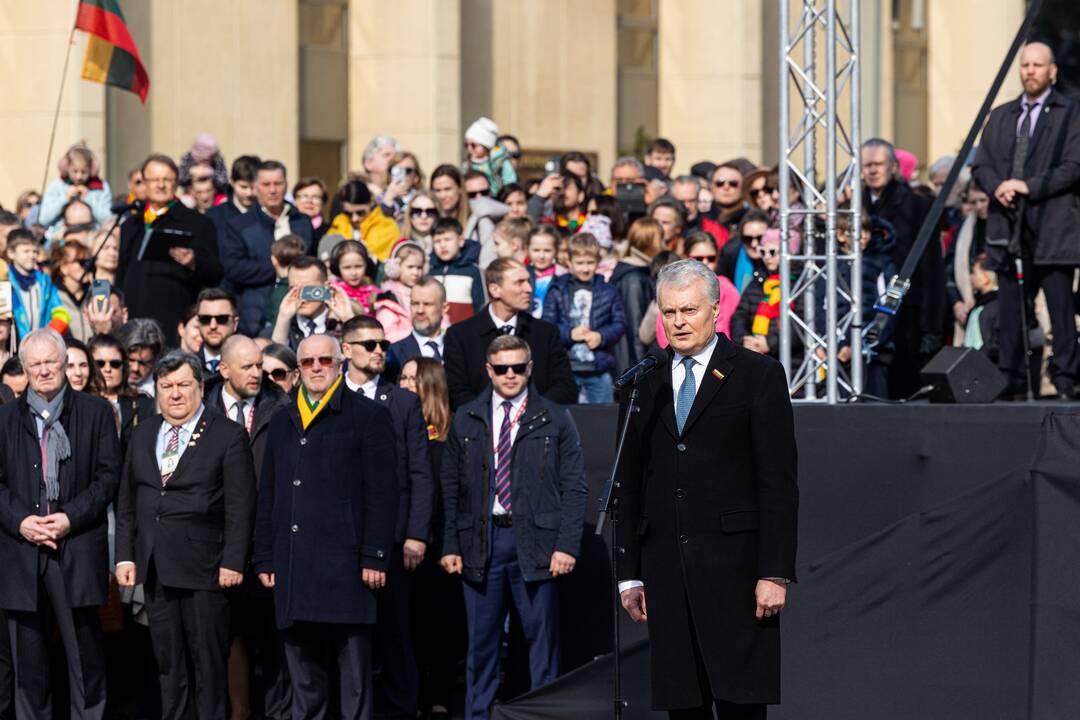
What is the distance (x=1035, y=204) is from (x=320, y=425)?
460 cm

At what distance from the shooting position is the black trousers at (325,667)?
1032 centimetres

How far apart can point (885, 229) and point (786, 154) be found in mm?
1957

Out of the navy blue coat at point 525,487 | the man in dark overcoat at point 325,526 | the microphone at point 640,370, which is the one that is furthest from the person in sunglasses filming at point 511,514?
the microphone at point 640,370

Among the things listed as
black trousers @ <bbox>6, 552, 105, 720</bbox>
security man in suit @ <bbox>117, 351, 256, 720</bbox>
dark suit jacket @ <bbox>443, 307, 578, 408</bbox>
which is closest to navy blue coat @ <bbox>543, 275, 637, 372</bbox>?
dark suit jacket @ <bbox>443, 307, 578, 408</bbox>

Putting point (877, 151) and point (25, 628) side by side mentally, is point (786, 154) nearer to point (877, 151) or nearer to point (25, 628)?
point (877, 151)

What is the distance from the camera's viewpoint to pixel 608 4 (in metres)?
26.9

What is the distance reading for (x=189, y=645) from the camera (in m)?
10.6

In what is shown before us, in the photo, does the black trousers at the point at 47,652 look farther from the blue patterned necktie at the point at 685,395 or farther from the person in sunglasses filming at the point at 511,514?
the blue patterned necktie at the point at 685,395

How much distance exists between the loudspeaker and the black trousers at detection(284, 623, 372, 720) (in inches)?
133

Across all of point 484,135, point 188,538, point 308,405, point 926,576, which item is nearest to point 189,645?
point 188,538

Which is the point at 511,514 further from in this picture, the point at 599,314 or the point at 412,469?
the point at 599,314

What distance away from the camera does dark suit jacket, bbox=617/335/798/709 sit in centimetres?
750

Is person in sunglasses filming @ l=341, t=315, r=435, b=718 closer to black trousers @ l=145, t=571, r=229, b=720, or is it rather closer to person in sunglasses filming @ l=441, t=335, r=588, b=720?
person in sunglasses filming @ l=441, t=335, r=588, b=720

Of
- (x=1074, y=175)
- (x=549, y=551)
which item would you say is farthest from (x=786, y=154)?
(x=549, y=551)
